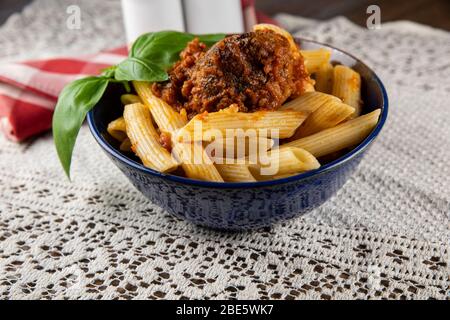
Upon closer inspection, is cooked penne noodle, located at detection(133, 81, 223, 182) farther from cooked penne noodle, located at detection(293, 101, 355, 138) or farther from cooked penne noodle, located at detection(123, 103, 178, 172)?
cooked penne noodle, located at detection(293, 101, 355, 138)

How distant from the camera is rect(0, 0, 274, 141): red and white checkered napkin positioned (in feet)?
6.42

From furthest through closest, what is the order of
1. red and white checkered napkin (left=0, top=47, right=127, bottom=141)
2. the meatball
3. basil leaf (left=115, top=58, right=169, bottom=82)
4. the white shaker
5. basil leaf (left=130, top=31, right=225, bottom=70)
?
the white shaker, red and white checkered napkin (left=0, top=47, right=127, bottom=141), basil leaf (left=130, top=31, right=225, bottom=70), basil leaf (left=115, top=58, right=169, bottom=82), the meatball

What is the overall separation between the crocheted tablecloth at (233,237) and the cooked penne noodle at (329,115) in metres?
0.25

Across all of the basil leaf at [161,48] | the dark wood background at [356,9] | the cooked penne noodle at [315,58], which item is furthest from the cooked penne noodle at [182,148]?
the dark wood background at [356,9]

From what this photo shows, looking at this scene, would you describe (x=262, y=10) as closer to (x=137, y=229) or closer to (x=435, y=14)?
(x=435, y=14)

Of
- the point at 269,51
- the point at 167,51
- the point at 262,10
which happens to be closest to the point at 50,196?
the point at 167,51

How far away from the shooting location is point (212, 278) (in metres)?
1.39

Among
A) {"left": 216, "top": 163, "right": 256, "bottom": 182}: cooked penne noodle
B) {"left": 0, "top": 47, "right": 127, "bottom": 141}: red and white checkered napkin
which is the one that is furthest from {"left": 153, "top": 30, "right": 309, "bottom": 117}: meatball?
{"left": 0, "top": 47, "right": 127, "bottom": 141}: red and white checkered napkin

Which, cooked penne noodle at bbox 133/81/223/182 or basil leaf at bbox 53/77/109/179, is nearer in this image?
cooked penne noodle at bbox 133/81/223/182

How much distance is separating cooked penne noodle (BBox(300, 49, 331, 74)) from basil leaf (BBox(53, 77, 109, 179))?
1.65ft

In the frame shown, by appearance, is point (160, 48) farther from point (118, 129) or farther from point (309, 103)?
point (309, 103)

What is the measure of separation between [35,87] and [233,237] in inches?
36.6

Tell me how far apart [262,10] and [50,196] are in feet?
5.13

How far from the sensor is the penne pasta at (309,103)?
1.44 m
